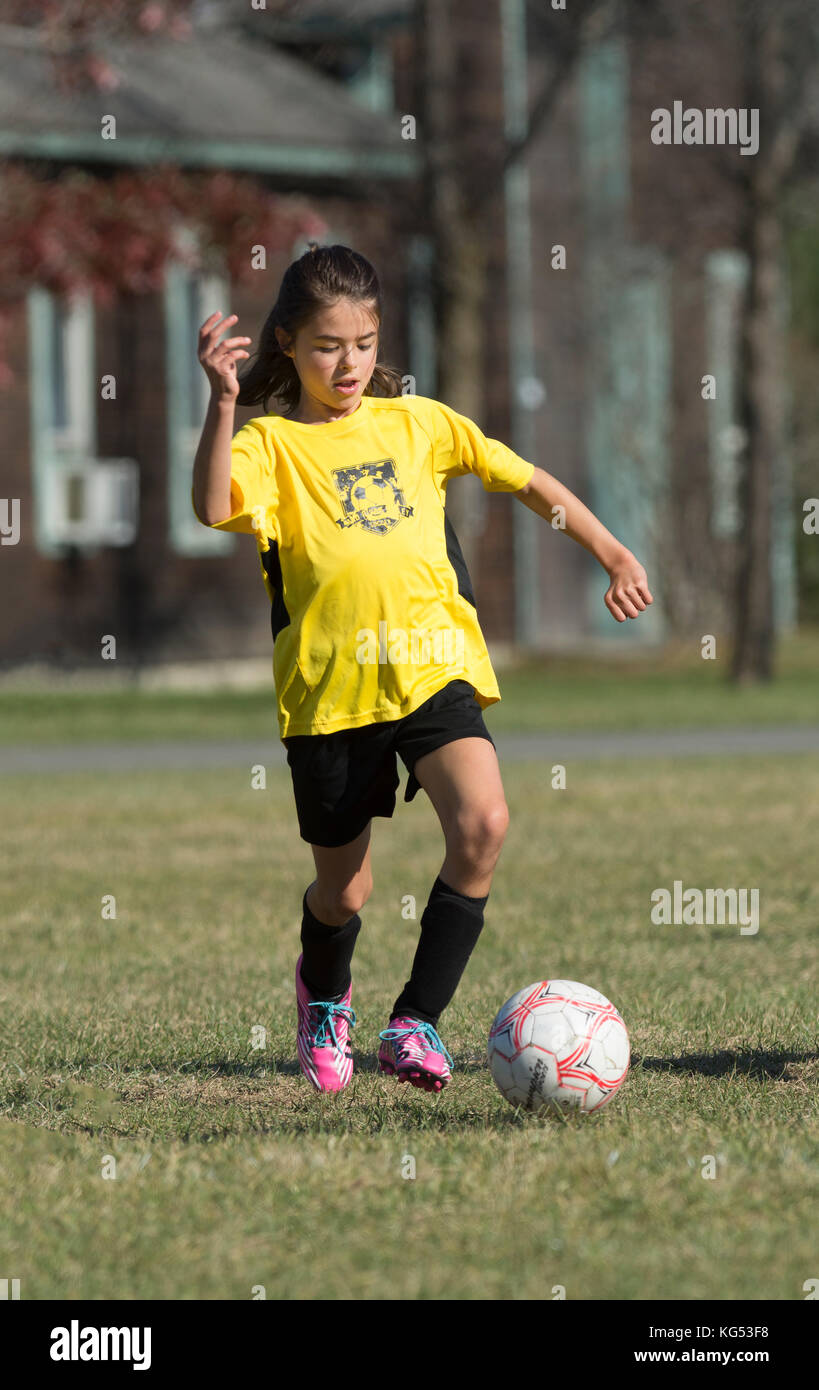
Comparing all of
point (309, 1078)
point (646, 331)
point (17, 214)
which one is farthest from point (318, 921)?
A: point (646, 331)

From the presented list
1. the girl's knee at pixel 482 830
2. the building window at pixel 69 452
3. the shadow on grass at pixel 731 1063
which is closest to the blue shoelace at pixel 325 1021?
the girl's knee at pixel 482 830

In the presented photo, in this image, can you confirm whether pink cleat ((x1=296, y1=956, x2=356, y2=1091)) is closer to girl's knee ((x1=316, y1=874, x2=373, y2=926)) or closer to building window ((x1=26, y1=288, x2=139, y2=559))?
girl's knee ((x1=316, y1=874, x2=373, y2=926))

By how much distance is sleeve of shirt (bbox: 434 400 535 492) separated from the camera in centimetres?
523

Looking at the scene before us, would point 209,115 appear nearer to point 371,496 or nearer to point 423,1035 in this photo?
point 371,496

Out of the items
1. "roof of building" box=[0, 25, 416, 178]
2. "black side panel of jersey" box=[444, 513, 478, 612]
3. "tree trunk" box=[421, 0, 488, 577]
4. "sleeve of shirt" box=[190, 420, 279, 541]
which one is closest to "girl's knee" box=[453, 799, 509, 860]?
"black side panel of jersey" box=[444, 513, 478, 612]

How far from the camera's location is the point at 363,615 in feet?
16.1

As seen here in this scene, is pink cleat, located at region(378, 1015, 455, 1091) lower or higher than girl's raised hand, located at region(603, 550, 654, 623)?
lower

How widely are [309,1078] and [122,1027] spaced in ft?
3.04

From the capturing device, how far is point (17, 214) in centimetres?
1546

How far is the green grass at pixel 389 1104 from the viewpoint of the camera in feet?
12.0

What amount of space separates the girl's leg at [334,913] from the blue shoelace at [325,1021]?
0.25 ft

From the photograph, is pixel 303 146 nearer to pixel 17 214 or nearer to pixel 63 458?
pixel 63 458

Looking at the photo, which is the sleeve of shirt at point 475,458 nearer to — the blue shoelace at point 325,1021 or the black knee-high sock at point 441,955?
the black knee-high sock at point 441,955

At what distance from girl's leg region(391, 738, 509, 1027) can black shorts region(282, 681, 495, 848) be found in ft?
0.14
